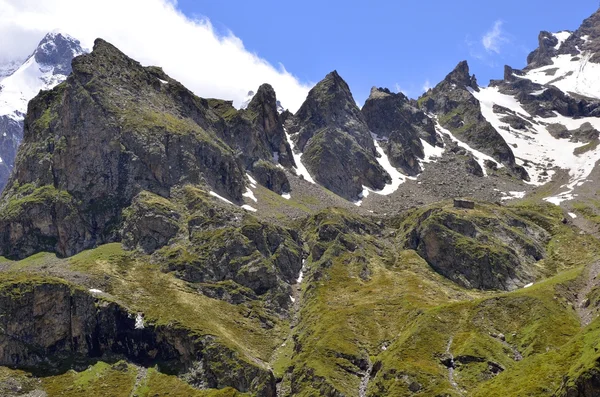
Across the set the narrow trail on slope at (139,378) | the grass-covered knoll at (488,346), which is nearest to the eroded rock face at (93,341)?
the narrow trail on slope at (139,378)

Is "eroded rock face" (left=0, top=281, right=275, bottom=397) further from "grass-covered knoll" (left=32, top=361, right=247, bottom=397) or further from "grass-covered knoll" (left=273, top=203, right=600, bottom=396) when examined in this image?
"grass-covered knoll" (left=273, top=203, right=600, bottom=396)

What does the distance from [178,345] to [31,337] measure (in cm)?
3875

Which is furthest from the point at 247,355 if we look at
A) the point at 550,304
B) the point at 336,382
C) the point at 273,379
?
the point at 550,304

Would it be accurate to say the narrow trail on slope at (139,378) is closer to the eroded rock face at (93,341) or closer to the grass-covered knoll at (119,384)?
the grass-covered knoll at (119,384)

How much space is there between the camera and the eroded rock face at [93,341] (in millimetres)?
156500

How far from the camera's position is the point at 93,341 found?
165 meters

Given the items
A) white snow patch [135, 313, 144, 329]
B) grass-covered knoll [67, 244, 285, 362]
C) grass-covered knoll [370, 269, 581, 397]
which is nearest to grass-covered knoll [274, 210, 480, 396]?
grass-covered knoll [370, 269, 581, 397]

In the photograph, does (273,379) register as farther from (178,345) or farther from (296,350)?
(178,345)

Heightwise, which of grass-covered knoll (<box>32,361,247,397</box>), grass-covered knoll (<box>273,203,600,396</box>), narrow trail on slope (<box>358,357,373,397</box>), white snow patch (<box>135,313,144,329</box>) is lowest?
grass-covered knoll (<box>32,361,247,397</box>)

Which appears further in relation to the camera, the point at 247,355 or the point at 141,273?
the point at 141,273

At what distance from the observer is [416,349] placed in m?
159

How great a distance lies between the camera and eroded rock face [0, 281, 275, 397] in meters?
156

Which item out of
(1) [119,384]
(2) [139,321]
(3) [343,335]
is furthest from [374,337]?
(1) [119,384]

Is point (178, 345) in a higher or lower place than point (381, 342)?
lower
